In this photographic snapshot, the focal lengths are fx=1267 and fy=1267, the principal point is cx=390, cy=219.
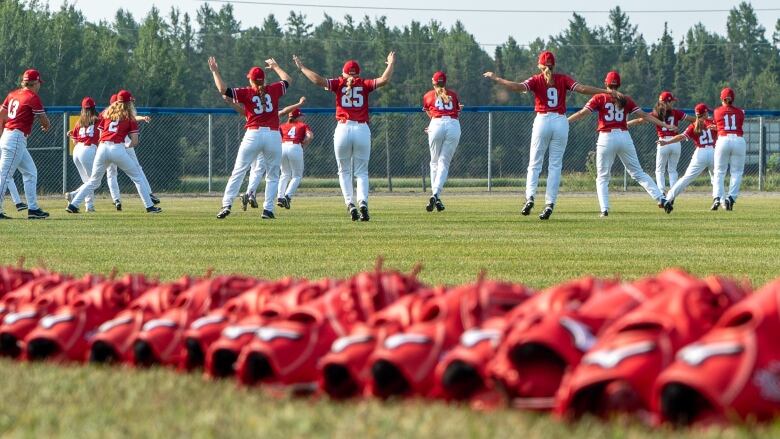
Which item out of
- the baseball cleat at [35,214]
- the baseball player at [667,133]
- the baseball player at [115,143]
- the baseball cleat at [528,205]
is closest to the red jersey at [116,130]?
the baseball player at [115,143]

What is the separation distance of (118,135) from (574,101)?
68664mm

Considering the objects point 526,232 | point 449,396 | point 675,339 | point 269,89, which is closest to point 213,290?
point 449,396

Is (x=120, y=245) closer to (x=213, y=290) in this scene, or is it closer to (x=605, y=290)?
Answer: (x=213, y=290)

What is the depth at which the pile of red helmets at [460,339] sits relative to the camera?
11.7 feet

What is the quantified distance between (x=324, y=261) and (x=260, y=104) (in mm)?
9017

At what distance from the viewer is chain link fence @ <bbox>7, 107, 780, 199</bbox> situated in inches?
1555

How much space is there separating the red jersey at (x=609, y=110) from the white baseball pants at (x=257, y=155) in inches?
199

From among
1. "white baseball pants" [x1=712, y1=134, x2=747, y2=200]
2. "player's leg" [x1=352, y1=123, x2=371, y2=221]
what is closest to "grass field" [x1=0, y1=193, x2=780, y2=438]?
"player's leg" [x1=352, y1=123, x2=371, y2=221]

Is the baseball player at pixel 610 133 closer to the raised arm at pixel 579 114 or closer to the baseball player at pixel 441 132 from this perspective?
the raised arm at pixel 579 114

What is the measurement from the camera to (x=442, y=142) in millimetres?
22281

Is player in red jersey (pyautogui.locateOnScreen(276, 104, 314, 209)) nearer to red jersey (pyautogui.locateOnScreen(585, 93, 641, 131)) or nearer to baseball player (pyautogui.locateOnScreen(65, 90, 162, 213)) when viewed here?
baseball player (pyautogui.locateOnScreen(65, 90, 162, 213))

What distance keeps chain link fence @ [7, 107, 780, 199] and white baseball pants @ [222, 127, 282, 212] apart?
14074 mm

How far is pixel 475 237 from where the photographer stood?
14594 mm

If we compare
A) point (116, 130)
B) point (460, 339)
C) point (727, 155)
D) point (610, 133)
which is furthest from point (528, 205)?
point (460, 339)
